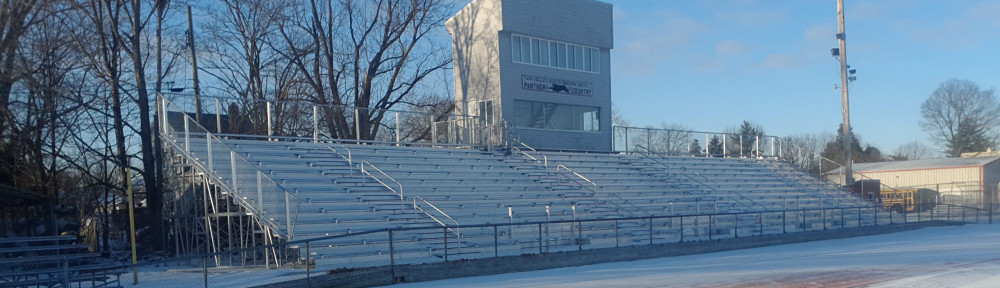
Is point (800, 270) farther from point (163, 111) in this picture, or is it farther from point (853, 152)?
point (853, 152)

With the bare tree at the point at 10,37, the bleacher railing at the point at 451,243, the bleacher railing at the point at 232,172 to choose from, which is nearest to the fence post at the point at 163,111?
the bleacher railing at the point at 232,172

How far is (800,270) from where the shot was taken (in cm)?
1608

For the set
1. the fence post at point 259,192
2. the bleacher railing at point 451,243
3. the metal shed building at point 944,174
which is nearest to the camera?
Answer: the bleacher railing at point 451,243

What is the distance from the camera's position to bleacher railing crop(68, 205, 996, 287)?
14805 millimetres

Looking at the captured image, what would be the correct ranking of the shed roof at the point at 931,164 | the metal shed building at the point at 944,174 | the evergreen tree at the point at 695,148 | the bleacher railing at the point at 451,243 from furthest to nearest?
1. the shed roof at the point at 931,164
2. the metal shed building at the point at 944,174
3. the evergreen tree at the point at 695,148
4. the bleacher railing at the point at 451,243

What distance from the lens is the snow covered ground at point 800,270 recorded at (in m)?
14.1

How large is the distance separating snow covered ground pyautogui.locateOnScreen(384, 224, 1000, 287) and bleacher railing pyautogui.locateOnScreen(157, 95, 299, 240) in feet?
13.1

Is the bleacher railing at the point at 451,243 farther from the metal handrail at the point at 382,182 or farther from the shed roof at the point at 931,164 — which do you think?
the shed roof at the point at 931,164

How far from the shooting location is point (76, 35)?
2542 cm

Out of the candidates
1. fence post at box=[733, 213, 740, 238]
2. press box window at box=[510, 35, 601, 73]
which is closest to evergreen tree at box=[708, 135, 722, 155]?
press box window at box=[510, 35, 601, 73]

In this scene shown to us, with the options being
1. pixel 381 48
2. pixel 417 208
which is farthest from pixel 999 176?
pixel 417 208

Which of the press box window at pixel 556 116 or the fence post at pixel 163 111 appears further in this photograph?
the press box window at pixel 556 116

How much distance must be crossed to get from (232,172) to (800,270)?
12.3 meters

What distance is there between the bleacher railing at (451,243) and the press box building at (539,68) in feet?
26.4
